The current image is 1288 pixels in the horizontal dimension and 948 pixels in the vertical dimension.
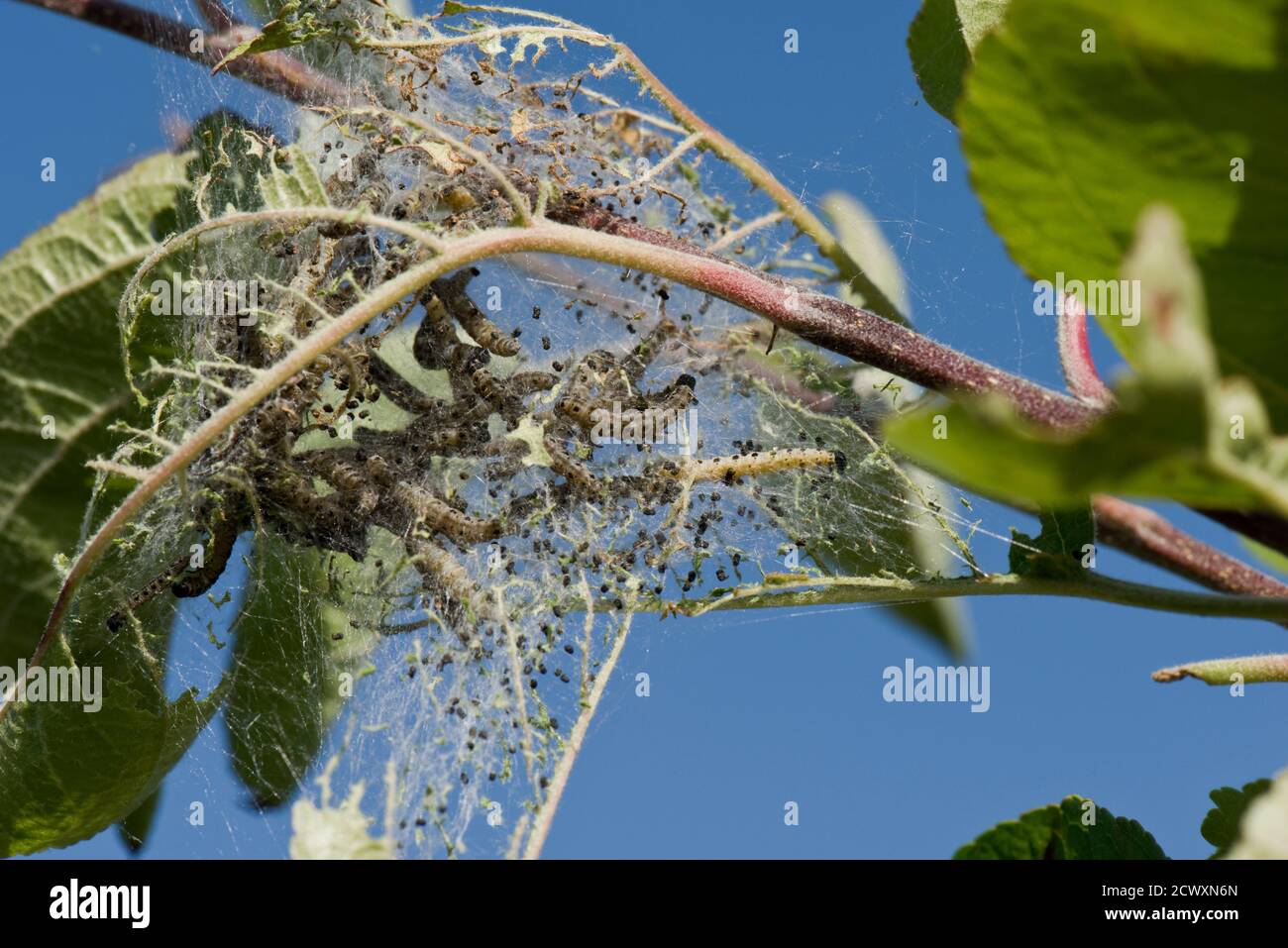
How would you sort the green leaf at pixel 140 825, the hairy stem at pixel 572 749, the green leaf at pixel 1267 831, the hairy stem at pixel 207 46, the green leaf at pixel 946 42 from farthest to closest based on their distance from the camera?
the green leaf at pixel 140 825 → the hairy stem at pixel 207 46 → the green leaf at pixel 946 42 → the hairy stem at pixel 572 749 → the green leaf at pixel 1267 831

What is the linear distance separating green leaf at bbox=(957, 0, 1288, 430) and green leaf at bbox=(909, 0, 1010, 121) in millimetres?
1045

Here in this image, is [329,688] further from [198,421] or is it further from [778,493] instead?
[778,493]

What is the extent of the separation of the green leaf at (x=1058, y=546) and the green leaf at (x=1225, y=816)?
419 millimetres

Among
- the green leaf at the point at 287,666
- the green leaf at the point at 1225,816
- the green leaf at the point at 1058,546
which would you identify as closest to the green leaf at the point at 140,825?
the green leaf at the point at 287,666

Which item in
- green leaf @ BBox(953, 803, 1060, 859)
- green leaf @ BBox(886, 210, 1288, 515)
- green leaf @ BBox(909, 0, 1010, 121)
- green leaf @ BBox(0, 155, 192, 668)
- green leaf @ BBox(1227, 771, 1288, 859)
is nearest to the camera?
green leaf @ BBox(886, 210, 1288, 515)

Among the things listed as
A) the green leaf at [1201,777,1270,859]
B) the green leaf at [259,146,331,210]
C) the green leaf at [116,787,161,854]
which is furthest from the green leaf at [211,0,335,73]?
the green leaf at [1201,777,1270,859]

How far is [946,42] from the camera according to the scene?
7.14 ft

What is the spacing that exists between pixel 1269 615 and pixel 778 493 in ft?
Answer: 3.34

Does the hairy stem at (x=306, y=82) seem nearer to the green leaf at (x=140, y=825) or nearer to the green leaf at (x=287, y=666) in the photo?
the green leaf at (x=287, y=666)

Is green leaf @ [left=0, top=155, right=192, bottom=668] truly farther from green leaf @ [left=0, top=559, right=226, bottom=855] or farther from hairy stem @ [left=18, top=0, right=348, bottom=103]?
green leaf @ [left=0, top=559, right=226, bottom=855]

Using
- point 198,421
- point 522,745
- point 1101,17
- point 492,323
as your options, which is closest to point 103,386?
point 198,421

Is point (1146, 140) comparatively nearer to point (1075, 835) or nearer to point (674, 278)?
point (674, 278)

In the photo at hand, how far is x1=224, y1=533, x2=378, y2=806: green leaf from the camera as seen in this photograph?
2.21 m

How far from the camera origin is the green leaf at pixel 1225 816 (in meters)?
1.76
